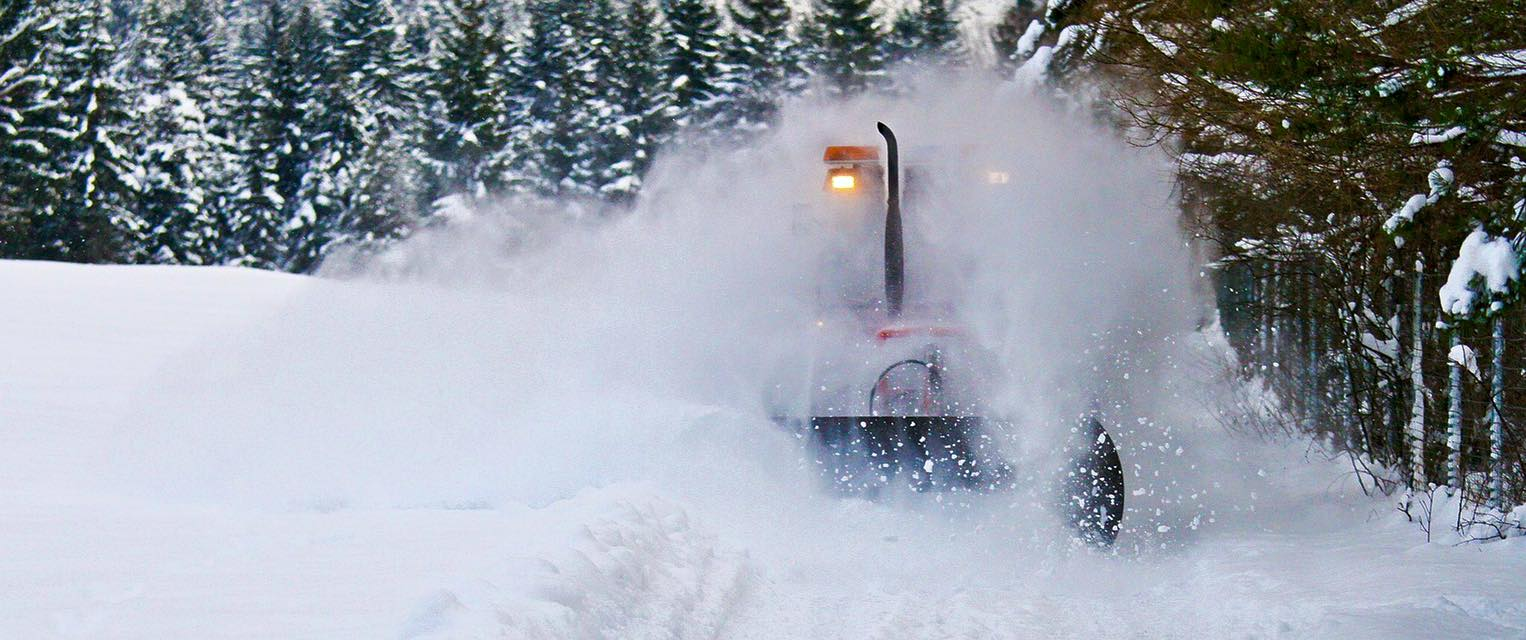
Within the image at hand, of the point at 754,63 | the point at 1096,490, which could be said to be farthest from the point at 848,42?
the point at 1096,490

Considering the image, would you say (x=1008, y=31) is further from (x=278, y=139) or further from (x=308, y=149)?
(x=278, y=139)

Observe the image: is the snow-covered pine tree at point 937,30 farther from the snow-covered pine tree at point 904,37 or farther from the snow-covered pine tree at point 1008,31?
the snow-covered pine tree at point 1008,31

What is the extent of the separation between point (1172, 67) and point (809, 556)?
310 centimetres

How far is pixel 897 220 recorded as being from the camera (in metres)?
9.23

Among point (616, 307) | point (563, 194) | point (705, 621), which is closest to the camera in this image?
point (705, 621)

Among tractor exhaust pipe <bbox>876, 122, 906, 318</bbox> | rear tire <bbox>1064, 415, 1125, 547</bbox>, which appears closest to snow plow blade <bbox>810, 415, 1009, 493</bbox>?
rear tire <bbox>1064, 415, 1125, 547</bbox>

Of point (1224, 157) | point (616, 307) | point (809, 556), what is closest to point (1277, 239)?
point (1224, 157)

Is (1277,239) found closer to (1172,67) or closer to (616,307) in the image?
(1172,67)

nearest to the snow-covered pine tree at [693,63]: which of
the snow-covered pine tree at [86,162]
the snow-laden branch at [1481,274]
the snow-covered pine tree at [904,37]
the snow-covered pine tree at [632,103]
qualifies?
the snow-covered pine tree at [632,103]

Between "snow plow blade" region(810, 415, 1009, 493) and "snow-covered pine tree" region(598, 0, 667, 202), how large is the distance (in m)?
28.0

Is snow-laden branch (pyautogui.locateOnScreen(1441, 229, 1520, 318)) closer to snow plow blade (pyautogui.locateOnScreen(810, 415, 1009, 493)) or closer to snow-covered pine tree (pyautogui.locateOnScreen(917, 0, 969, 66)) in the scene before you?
snow plow blade (pyautogui.locateOnScreen(810, 415, 1009, 493))

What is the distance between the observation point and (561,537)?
5875 millimetres

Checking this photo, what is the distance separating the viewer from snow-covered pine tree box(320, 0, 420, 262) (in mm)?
39750

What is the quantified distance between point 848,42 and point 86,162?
21127 mm
